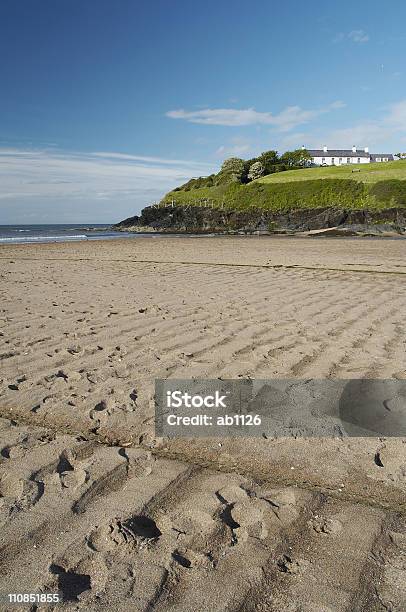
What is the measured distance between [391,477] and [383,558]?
738 millimetres

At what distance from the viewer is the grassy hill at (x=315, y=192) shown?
50.3 m

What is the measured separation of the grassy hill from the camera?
5034cm

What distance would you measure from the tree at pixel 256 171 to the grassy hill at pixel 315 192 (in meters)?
6.85

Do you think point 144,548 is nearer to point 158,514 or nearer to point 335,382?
point 158,514

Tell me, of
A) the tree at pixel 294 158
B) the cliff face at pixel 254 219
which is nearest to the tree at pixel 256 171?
the tree at pixel 294 158

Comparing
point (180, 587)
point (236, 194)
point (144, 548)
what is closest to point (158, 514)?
point (144, 548)

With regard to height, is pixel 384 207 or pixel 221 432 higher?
pixel 384 207

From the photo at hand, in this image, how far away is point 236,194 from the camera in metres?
63.2

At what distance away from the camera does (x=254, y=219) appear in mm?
50438

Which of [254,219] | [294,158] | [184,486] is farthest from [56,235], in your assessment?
[294,158]

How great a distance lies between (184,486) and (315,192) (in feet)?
186

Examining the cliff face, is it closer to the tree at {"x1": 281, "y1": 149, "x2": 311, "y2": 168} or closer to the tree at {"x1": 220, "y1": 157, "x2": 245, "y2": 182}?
the tree at {"x1": 220, "y1": 157, "x2": 245, "y2": 182}

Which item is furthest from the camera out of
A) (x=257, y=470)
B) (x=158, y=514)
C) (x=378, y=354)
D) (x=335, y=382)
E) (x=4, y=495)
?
(x=378, y=354)

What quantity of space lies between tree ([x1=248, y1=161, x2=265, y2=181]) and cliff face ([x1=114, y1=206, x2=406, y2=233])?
23.0m
